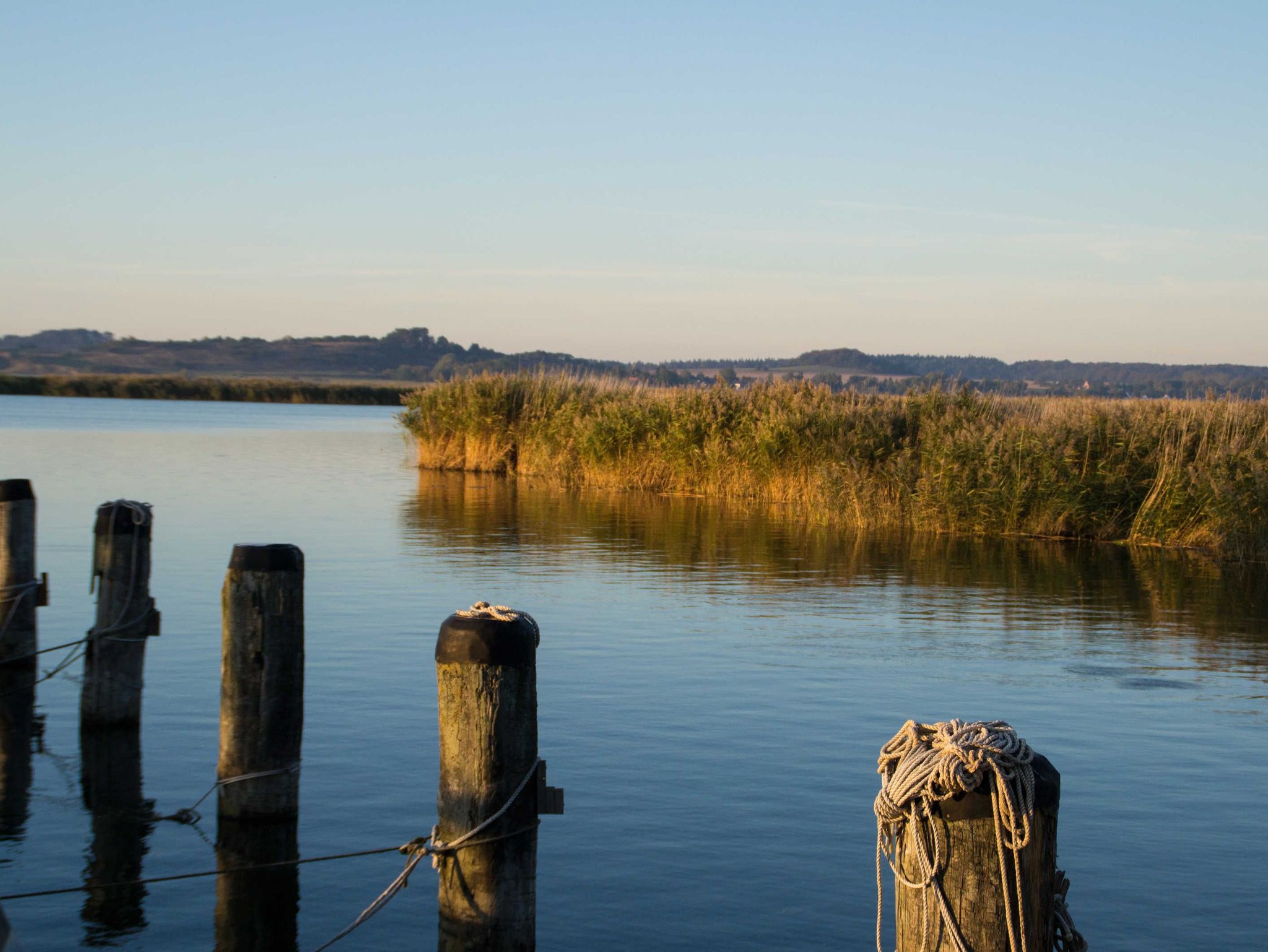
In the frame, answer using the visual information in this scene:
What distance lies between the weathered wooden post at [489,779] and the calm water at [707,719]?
1.04 metres

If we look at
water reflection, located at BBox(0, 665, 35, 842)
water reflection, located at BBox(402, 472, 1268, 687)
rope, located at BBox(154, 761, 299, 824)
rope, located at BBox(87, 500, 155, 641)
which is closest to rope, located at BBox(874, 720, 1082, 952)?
rope, located at BBox(154, 761, 299, 824)

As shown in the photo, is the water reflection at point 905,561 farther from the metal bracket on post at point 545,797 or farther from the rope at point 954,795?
the rope at point 954,795

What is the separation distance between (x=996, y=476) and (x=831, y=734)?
14.0m

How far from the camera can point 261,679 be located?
661 cm

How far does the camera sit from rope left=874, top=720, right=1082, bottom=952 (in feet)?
12.1

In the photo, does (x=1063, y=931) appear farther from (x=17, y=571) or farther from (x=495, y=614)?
(x=17, y=571)

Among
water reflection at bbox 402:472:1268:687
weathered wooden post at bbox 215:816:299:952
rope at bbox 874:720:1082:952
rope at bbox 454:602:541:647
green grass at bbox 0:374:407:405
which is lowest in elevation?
weathered wooden post at bbox 215:816:299:952

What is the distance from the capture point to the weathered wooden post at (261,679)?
659 cm

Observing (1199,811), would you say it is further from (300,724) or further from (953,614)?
(953,614)

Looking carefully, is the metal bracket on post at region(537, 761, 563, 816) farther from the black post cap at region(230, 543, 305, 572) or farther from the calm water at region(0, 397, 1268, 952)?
the black post cap at region(230, 543, 305, 572)

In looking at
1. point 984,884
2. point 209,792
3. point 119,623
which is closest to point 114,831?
point 209,792

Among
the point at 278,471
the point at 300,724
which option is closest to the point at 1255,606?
the point at 300,724

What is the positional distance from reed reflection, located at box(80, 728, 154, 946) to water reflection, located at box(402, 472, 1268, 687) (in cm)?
795

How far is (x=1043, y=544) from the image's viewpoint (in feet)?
71.8
